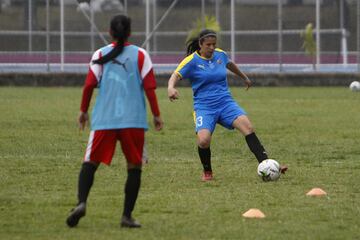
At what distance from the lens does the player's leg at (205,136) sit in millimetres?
12336

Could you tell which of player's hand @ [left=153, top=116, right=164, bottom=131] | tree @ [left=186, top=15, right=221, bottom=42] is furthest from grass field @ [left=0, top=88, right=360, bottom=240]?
tree @ [left=186, top=15, right=221, bottom=42]

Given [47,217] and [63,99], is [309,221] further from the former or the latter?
[63,99]

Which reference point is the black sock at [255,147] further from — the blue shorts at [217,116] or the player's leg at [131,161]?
the player's leg at [131,161]

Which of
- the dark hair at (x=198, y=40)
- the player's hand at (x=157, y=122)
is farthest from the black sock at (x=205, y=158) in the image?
the player's hand at (x=157, y=122)

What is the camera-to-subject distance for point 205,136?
12.5 m

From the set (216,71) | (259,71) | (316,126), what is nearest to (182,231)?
(216,71)

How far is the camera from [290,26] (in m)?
31.2

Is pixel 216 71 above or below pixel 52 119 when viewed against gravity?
above

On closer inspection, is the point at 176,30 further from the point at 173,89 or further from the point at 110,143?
the point at 110,143

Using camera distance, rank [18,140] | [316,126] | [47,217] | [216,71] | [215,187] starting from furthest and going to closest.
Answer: [316,126], [18,140], [216,71], [215,187], [47,217]

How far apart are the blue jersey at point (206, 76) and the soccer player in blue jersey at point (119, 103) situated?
3.67 meters

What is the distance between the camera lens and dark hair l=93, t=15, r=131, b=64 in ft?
29.1

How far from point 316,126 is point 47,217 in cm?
1059

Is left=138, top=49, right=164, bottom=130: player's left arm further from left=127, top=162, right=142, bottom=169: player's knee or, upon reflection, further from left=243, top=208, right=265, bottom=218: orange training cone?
left=243, top=208, right=265, bottom=218: orange training cone
